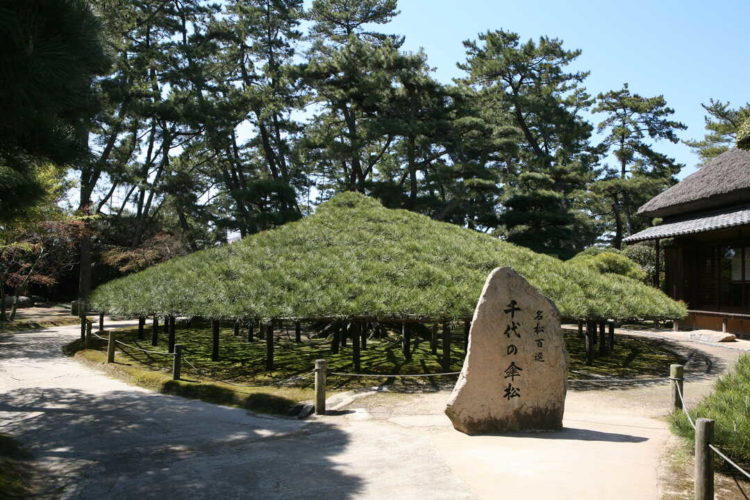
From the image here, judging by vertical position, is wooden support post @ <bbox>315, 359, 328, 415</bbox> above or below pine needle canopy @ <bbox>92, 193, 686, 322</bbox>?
below

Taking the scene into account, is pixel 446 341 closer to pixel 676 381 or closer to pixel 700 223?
pixel 676 381

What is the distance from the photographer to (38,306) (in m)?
27.5

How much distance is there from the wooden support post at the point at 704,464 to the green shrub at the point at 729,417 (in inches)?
21.4

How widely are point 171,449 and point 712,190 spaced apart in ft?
59.6

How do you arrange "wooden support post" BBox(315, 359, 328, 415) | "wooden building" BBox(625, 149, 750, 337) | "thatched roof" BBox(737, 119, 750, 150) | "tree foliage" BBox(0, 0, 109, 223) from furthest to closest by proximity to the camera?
"wooden building" BBox(625, 149, 750, 337) → "wooden support post" BBox(315, 359, 328, 415) → "thatched roof" BBox(737, 119, 750, 150) → "tree foliage" BBox(0, 0, 109, 223)

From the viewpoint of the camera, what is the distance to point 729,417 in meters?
4.45

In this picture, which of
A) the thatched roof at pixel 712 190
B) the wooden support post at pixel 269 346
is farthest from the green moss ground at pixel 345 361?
the thatched roof at pixel 712 190

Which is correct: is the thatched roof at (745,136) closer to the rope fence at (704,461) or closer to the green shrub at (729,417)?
the green shrub at (729,417)

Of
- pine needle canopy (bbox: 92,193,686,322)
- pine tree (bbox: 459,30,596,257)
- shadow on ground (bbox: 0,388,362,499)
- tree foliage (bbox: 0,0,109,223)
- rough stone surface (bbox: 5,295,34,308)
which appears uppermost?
pine tree (bbox: 459,30,596,257)

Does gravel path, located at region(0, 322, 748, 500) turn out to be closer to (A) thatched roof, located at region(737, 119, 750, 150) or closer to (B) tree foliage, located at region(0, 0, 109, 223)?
(B) tree foliage, located at region(0, 0, 109, 223)

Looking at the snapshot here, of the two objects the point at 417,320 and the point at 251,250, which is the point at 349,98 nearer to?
the point at 251,250

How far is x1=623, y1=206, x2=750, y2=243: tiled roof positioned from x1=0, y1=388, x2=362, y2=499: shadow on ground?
14059mm

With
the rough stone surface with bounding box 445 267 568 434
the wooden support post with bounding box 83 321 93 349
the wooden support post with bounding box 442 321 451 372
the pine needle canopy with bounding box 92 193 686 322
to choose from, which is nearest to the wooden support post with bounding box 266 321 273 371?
the pine needle canopy with bounding box 92 193 686 322

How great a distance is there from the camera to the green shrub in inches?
167
